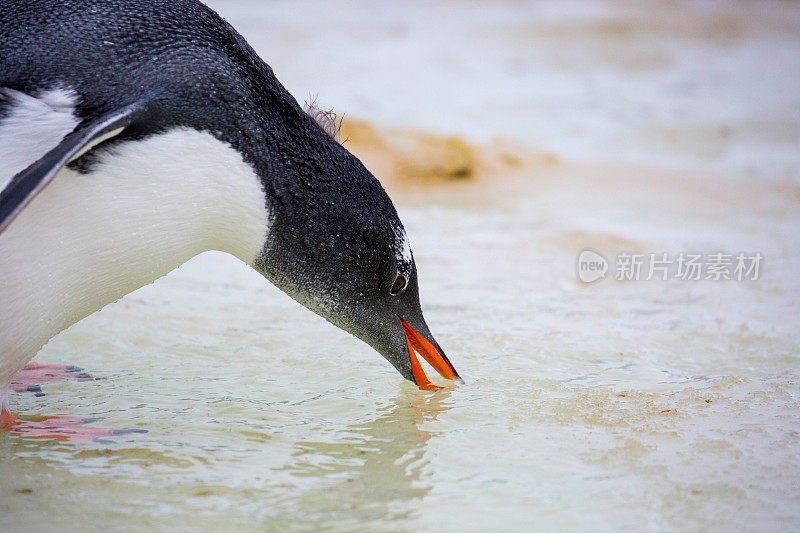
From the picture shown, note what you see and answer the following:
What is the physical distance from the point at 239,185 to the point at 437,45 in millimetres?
9260

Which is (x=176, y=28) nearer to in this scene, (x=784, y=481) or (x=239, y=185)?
(x=239, y=185)

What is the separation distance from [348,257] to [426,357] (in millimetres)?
458

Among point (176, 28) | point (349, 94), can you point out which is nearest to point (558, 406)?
point (176, 28)

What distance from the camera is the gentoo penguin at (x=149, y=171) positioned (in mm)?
2355

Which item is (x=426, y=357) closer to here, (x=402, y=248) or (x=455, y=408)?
(x=455, y=408)

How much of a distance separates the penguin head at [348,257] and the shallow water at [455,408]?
182 millimetres

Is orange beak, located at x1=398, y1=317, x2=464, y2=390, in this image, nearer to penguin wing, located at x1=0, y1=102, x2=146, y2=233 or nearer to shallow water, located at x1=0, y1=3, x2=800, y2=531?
shallow water, located at x1=0, y1=3, x2=800, y2=531

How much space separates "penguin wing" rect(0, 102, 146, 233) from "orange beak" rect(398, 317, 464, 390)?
1.13 meters

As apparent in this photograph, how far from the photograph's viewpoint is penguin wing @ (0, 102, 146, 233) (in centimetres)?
206

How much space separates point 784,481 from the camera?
226 centimetres

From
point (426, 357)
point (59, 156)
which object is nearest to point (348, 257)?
point (426, 357)

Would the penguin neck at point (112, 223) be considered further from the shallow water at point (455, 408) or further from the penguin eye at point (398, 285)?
the penguin eye at point (398, 285)

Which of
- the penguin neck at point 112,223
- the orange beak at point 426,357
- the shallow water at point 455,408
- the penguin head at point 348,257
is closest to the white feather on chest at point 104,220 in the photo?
the penguin neck at point 112,223

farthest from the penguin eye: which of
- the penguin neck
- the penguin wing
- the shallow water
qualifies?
the penguin wing
